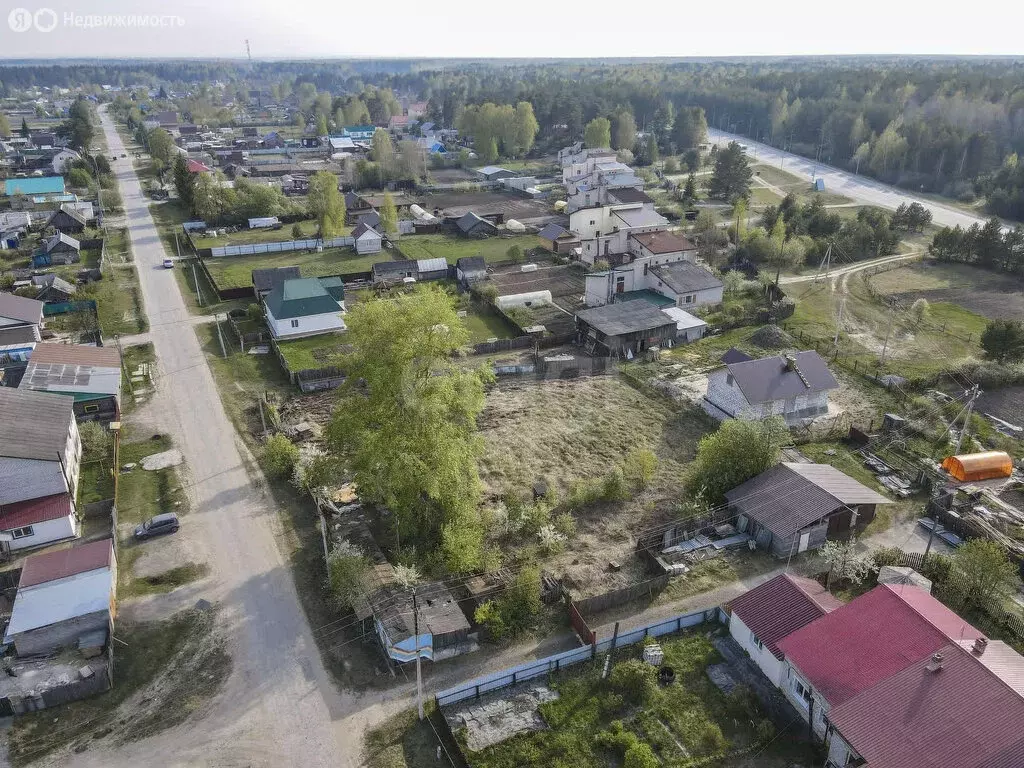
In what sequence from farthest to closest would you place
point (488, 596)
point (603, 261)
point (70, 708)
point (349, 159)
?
point (349, 159), point (603, 261), point (488, 596), point (70, 708)

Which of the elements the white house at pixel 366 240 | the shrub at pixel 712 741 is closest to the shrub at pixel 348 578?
the shrub at pixel 712 741

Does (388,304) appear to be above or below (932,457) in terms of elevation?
above

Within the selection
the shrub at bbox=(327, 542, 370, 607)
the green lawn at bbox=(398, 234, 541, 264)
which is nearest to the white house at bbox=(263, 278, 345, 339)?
the green lawn at bbox=(398, 234, 541, 264)

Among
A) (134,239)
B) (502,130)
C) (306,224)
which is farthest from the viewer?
(502,130)

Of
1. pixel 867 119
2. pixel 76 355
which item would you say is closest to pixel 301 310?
pixel 76 355

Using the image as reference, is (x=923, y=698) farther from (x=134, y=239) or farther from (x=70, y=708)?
(x=134, y=239)

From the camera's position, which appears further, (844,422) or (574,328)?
(574,328)

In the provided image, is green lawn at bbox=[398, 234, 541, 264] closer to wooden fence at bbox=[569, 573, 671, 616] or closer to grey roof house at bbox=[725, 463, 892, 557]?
grey roof house at bbox=[725, 463, 892, 557]

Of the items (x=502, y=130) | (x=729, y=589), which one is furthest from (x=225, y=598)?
(x=502, y=130)
